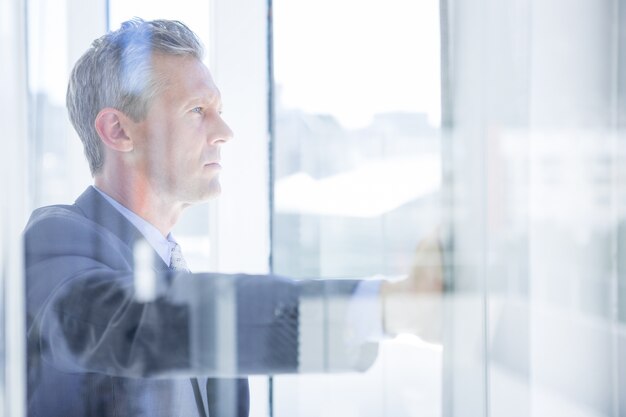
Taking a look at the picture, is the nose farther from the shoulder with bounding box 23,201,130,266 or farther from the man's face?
the shoulder with bounding box 23,201,130,266

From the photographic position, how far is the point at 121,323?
0.68 m

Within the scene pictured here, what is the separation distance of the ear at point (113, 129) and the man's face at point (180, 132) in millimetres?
11


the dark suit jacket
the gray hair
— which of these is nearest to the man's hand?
the dark suit jacket

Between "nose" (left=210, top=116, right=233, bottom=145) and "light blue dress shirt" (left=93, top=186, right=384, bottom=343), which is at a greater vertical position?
"nose" (left=210, top=116, right=233, bottom=145)

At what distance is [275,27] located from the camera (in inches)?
28.3

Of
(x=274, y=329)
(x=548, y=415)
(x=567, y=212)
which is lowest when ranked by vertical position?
(x=548, y=415)

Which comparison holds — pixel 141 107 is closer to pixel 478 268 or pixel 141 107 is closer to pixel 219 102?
pixel 219 102

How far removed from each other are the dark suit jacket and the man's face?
68 mm

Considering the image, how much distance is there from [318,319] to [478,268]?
8.3 inches

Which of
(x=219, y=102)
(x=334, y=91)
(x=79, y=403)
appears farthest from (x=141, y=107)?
(x=79, y=403)

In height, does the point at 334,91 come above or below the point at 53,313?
above

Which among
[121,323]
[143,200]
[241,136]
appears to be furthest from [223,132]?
[121,323]

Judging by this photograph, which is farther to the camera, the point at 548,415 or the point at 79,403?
the point at 548,415

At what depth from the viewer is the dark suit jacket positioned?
2.25 ft
